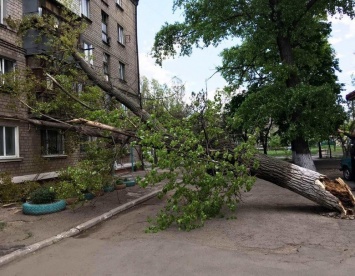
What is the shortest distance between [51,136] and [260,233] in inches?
461

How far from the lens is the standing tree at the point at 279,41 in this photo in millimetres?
14578

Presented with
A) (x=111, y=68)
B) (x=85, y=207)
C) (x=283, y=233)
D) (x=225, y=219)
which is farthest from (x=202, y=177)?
(x=111, y=68)

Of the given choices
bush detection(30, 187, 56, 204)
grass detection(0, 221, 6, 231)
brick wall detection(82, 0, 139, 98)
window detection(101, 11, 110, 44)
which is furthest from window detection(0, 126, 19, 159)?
window detection(101, 11, 110, 44)

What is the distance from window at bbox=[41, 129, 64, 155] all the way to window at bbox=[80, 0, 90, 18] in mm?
7515

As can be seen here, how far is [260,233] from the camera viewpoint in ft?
22.4

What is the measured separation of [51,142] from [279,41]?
10.9 m

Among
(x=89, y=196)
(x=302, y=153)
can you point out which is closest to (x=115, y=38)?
(x=302, y=153)

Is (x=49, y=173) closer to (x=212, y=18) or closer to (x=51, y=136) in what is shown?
(x=51, y=136)

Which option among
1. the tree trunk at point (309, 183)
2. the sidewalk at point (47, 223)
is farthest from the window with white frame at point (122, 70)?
the tree trunk at point (309, 183)

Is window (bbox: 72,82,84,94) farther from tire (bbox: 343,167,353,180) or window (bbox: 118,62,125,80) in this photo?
tire (bbox: 343,167,353,180)

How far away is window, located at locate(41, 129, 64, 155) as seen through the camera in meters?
15.5

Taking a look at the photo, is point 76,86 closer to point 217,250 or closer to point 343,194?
point 217,250

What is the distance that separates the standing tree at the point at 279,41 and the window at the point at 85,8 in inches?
179

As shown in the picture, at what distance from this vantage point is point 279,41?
16.4 metres
